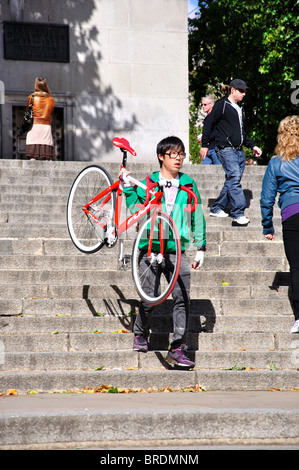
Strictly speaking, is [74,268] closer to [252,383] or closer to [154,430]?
[252,383]

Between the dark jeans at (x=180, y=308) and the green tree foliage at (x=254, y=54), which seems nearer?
the dark jeans at (x=180, y=308)

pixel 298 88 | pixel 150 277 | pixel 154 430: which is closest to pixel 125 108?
pixel 298 88

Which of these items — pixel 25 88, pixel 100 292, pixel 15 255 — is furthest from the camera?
pixel 25 88

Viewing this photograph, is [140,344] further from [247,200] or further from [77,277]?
[247,200]

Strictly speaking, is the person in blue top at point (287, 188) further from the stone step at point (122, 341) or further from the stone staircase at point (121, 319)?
the stone staircase at point (121, 319)

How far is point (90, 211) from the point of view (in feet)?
26.3

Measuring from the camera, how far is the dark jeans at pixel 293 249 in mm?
7324

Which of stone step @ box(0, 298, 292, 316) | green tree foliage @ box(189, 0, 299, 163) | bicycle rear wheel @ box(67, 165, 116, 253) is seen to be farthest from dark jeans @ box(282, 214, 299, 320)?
green tree foliage @ box(189, 0, 299, 163)

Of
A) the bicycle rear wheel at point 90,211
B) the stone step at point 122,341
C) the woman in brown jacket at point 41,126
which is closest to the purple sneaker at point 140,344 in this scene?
the stone step at point 122,341

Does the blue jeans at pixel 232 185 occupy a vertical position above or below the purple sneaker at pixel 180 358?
above

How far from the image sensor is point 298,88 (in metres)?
23.9

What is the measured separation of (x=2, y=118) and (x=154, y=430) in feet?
46.0

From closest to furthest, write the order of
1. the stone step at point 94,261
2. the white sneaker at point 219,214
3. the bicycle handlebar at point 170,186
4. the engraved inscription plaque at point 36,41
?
the bicycle handlebar at point 170,186, the stone step at point 94,261, the white sneaker at point 219,214, the engraved inscription plaque at point 36,41

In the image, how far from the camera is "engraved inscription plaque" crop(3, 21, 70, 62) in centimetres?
1781
